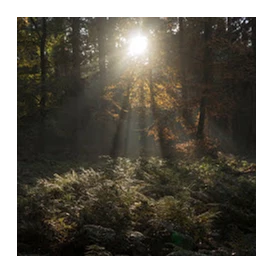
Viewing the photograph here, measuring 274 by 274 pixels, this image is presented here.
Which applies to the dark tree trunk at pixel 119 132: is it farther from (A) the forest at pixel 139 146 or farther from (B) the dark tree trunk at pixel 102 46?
(B) the dark tree trunk at pixel 102 46

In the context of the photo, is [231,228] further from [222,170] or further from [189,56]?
[189,56]

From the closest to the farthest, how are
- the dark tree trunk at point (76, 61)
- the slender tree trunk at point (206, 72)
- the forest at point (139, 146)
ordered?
the forest at point (139, 146), the slender tree trunk at point (206, 72), the dark tree trunk at point (76, 61)

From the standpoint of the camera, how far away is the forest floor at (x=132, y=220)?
222 inches

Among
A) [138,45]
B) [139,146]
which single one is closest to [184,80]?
[138,45]

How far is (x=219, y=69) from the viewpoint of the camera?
17.7 metres

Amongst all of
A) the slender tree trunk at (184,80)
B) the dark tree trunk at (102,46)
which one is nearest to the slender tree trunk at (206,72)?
the slender tree trunk at (184,80)

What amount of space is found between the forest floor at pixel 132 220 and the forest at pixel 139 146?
28mm

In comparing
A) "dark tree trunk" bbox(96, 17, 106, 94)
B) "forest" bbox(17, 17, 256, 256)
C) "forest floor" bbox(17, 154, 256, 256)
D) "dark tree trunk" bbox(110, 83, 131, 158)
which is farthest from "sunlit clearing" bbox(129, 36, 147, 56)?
"forest floor" bbox(17, 154, 256, 256)

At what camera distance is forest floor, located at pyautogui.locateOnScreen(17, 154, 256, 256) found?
564 cm

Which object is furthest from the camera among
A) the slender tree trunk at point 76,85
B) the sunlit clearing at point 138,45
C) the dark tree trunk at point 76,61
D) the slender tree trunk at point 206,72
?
the dark tree trunk at point 76,61

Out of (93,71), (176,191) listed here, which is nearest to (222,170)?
(176,191)

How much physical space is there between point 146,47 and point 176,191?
424 inches

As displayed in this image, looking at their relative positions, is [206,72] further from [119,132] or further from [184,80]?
[119,132]

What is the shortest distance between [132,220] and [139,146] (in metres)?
16.2
